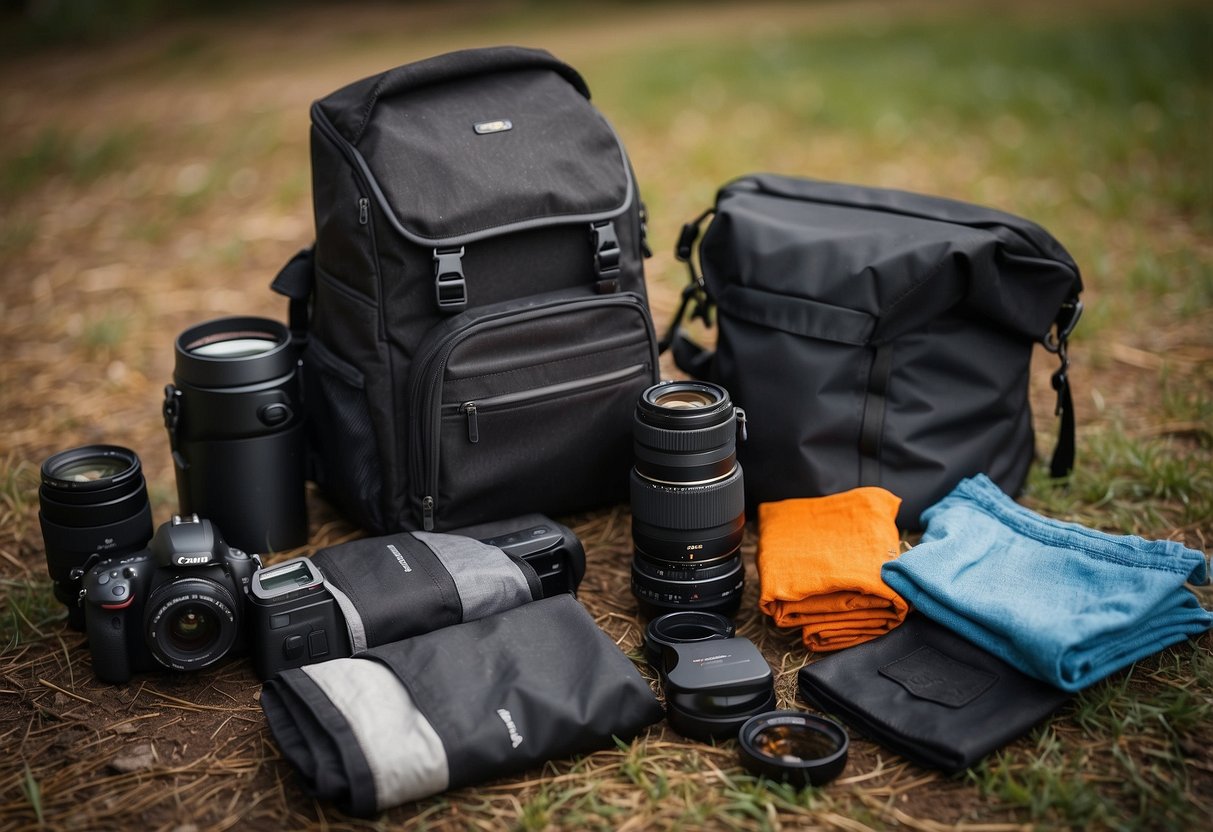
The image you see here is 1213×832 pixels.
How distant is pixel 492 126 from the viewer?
331cm

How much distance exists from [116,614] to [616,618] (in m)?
1.29

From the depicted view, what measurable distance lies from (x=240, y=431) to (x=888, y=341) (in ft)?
6.12

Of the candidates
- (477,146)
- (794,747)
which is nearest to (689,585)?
(794,747)

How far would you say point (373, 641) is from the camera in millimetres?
2785

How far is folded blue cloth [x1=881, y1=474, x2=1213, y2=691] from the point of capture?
102 inches

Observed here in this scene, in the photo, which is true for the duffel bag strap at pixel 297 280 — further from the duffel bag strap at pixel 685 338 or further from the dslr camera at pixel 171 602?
the duffel bag strap at pixel 685 338

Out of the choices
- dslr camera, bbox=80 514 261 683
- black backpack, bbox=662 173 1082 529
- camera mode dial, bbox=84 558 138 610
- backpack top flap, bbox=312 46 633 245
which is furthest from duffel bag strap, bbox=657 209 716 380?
camera mode dial, bbox=84 558 138 610

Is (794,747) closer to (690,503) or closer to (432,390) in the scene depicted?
(690,503)

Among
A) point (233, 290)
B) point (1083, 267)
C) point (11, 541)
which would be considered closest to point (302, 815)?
point (11, 541)

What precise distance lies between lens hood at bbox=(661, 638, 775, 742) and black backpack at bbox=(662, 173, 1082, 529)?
0.81 metres

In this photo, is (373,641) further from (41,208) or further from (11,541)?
(41,208)

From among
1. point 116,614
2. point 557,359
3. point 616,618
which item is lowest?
point 616,618

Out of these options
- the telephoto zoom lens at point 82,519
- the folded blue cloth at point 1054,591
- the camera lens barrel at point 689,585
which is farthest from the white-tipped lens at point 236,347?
the folded blue cloth at point 1054,591

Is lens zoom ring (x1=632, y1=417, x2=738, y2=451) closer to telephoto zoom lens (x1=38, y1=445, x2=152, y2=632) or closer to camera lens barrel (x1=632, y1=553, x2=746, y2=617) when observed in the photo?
camera lens barrel (x1=632, y1=553, x2=746, y2=617)
